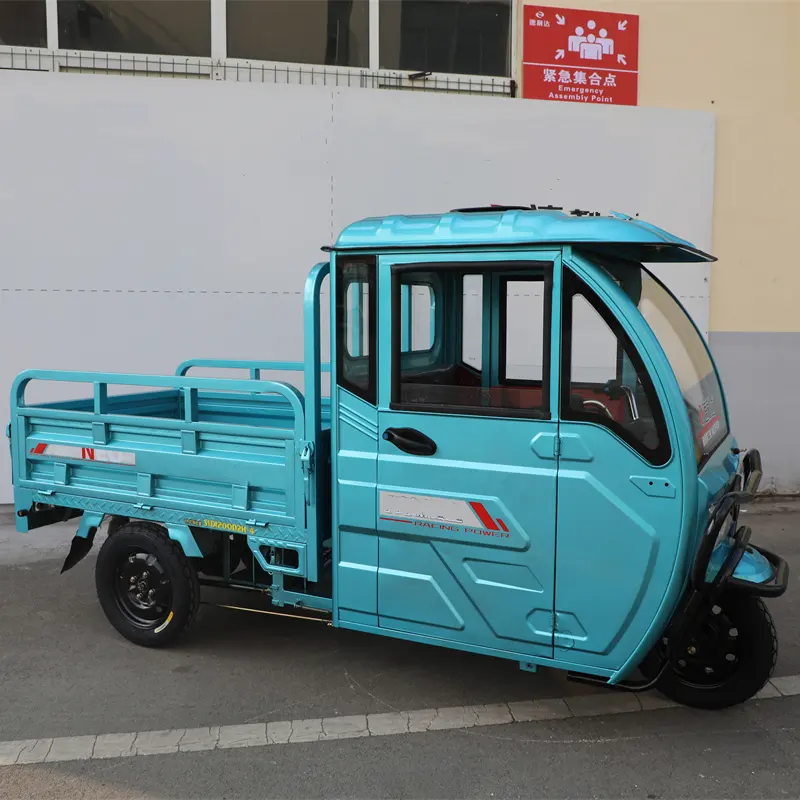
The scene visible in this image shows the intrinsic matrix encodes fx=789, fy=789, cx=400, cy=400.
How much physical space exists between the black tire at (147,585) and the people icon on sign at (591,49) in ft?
19.7

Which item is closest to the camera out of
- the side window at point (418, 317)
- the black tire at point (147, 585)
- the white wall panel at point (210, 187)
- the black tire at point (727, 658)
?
the black tire at point (727, 658)

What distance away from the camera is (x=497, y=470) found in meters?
3.45

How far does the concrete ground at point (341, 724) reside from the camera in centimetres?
319

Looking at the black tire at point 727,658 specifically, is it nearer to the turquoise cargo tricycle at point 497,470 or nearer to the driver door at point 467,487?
the turquoise cargo tricycle at point 497,470

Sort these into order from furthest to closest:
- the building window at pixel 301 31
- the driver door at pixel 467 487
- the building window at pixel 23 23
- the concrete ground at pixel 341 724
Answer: the building window at pixel 301 31 → the building window at pixel 23 23 → the driver door at pixel 467 487 → the concrete ground at pixel 341 724

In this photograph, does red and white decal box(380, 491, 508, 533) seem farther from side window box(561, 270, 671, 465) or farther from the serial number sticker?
the serial number sticker

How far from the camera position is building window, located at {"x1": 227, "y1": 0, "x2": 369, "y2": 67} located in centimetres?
752

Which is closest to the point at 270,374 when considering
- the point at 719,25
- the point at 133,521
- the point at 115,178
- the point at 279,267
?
the point at 279,267

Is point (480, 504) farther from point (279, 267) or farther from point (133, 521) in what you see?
point (279, 267)

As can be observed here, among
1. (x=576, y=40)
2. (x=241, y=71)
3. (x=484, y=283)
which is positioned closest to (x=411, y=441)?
(x=484, y=283)

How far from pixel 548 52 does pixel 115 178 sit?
4267 mm

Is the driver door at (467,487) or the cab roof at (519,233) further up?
the cab roof at (519,233)

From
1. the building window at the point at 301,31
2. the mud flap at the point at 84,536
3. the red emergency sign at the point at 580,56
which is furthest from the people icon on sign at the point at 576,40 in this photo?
Result: the mud flap at the point at 84,536

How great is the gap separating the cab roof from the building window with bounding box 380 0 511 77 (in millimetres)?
4733
